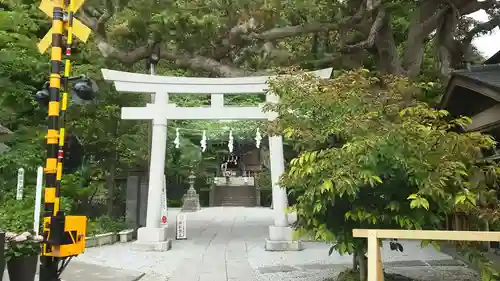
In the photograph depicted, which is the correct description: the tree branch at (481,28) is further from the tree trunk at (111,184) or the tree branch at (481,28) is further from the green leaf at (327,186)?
the tree trunk at (111,184)

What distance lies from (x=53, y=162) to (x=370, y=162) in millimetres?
3971

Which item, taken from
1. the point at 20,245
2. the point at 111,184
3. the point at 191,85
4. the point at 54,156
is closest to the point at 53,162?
the point at 54,156

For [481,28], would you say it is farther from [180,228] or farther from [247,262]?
[180,228]

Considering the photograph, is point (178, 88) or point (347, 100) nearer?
point (347, 100)

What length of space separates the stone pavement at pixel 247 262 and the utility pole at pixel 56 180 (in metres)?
2.89

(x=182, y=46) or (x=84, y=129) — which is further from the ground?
(x=182, y=46)

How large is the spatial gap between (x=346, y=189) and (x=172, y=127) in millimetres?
17823

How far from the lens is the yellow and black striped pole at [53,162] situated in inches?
219

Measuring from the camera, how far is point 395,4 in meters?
13.7

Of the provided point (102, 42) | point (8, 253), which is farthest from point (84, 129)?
point (8, 253)

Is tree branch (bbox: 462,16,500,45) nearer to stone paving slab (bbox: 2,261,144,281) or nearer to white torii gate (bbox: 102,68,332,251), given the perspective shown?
white torii gate (bbox: 102,68,332,251)

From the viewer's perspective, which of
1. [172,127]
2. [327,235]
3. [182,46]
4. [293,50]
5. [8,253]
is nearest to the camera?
[327,235]

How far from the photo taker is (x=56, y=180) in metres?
5.66

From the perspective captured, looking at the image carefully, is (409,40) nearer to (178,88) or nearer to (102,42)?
(178,88)
